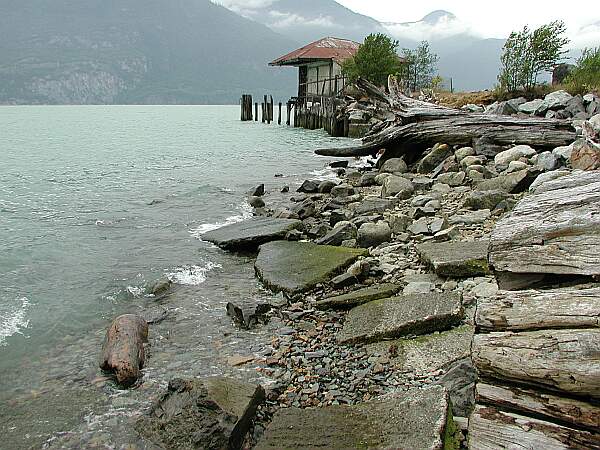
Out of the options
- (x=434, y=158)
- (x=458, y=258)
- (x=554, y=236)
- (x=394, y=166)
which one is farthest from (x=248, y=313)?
(x=394, y=166)

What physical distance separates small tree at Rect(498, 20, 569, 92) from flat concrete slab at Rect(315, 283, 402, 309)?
23.0 metres

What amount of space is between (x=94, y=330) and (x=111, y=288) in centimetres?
164

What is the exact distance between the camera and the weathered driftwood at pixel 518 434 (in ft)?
7.96

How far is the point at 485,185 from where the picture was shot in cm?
1089

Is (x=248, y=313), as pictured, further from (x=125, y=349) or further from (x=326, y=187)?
(x=326, y=187)

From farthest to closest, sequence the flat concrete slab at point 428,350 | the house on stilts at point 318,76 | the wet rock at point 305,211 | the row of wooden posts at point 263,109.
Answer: the row of wooden posts at point 263,109, the house on stilts at point 318,76, the wet rock at point 305,211, the flat concrete slab at point 428,350

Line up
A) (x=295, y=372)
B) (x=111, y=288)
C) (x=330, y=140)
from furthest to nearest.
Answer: (x=330, y=140)
(x=111, y=288)
(x=295, y=372)

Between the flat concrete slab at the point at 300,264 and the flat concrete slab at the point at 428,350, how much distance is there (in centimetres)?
218

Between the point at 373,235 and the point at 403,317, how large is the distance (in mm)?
3325

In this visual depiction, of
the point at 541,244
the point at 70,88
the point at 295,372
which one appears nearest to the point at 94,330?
the point at 295,372

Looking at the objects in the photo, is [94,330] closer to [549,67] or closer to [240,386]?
[240,386]

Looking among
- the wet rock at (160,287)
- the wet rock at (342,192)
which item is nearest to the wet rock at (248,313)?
the wet rock at (160,287)

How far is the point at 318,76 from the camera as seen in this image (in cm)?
4803

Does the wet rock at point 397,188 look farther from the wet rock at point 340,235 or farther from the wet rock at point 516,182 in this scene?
the wet rock at point 340,235
